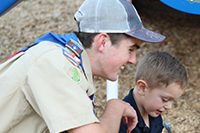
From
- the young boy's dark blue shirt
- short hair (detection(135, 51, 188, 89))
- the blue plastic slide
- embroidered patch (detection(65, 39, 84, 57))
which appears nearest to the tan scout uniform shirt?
embroidered patch (detection(65, 39, 84, 57))

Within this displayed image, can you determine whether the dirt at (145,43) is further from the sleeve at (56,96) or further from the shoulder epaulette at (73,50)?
the sleeve at (56,96)

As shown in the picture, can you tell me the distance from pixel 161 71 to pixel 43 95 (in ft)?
4.12

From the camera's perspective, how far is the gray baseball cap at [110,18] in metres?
1.69

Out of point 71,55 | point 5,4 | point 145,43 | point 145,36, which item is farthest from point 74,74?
point 145,43

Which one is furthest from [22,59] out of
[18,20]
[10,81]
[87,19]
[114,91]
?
[18,20]

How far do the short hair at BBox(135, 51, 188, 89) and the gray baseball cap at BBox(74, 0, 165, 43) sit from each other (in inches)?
21.9

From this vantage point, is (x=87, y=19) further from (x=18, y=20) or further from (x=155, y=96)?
(x=18, y=20)

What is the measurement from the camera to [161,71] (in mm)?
2254

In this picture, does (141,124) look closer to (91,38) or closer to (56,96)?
(91,38)

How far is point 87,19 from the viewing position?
173 centimetres

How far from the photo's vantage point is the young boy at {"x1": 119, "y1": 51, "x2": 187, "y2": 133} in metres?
2.21

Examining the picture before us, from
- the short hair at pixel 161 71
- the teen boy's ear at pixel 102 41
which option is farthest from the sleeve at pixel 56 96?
the short hair at pixel 161 71

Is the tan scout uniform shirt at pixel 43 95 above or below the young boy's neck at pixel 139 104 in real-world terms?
above

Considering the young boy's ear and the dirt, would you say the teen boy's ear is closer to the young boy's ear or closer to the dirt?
the young boy's ear
